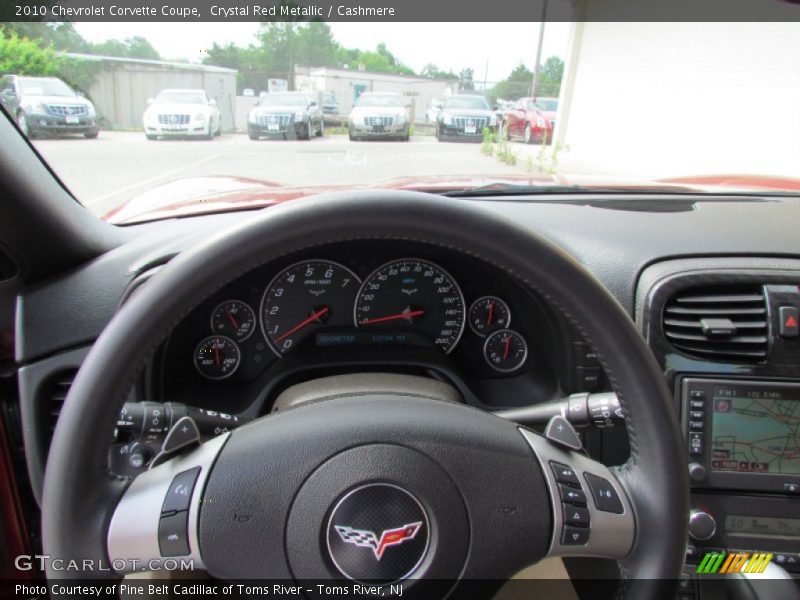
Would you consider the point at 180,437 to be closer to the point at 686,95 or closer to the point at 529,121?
the point at 529,121

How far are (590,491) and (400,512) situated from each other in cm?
36

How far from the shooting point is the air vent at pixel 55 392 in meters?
1.88

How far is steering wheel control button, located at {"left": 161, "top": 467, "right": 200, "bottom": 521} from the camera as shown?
3.63 ft

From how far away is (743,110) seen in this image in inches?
352

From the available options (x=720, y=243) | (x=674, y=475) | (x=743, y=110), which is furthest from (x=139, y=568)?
(x=743, y=110)

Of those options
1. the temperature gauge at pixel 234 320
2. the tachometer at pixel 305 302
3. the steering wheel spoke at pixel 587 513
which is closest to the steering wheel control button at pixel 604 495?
the steering wheel spoke at pixel 587 513

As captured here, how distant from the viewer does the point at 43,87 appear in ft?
6.79

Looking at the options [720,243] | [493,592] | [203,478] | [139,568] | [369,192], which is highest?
[369,192]

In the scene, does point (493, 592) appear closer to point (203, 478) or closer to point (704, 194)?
point (203, 478)

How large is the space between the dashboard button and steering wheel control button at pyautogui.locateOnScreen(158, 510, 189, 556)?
0.04ft

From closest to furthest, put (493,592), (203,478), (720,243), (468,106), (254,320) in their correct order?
(203,478) → (493,592) → (720,243) → (254,320) → (468,106)

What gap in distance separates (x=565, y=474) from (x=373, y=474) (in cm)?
37

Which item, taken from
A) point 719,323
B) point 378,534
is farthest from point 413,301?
point 378,534

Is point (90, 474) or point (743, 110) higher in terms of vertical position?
point (743, 110)
